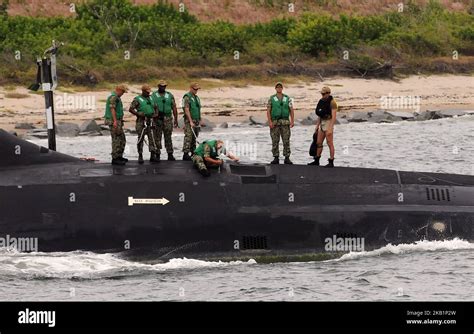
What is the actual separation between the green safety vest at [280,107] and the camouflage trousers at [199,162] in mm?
3372

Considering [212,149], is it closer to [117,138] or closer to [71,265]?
[117,138]

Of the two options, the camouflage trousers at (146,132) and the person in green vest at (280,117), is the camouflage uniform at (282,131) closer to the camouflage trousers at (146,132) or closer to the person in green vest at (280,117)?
the person in green vest at (280,117)

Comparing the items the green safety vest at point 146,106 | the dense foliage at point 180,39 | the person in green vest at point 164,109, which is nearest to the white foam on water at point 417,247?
the person in green vest at point 164,109

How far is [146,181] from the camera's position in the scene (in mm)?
30172

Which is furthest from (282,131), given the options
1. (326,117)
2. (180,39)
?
(180,39)

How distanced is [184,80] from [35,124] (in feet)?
38.5

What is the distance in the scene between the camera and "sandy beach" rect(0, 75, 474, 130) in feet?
200

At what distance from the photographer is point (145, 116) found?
32.2 meters

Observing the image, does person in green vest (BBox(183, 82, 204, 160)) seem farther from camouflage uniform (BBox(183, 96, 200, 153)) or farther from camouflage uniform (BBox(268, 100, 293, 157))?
camouflage uniform (BBox(268, 100, 293, 157))

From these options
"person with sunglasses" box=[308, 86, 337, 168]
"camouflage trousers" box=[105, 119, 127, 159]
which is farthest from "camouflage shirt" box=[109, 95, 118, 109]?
"person with sunglasses" box=[308, 86, 337, 168]

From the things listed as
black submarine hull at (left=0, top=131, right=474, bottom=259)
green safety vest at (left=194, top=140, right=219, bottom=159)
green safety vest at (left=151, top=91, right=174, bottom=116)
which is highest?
green safety vest at (left=151, top=91, right=174, bottom=116)

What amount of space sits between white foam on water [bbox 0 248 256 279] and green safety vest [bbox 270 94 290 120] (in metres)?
5.47
